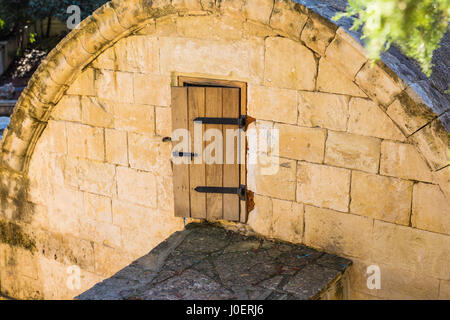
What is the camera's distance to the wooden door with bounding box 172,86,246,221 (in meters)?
5.62

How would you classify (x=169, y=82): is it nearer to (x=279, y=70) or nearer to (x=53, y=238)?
(x=279, y=70)

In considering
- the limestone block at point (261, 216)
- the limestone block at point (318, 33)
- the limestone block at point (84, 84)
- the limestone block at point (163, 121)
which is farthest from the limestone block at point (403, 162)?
the limestone block at point (84, 84)

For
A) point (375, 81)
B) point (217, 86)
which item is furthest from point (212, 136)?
point (375, 81)

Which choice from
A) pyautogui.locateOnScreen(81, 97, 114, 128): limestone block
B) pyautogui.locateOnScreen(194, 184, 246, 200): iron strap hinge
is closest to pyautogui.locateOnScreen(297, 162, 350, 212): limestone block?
pyautogui.locateOnScreen(194, 184, 246, 200): iron strap hinge

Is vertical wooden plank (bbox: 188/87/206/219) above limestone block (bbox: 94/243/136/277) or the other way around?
above

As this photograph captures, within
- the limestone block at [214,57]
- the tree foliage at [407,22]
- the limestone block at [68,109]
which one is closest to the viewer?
the tree foliage at [407,22]

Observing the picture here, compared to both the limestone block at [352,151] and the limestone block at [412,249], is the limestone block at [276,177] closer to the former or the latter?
the limestone block at [352,151]

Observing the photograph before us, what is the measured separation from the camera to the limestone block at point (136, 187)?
6375 millimetres

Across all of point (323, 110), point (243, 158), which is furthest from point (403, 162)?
point (243, 158)

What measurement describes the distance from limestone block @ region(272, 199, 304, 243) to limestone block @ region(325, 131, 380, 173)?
2.11 ft

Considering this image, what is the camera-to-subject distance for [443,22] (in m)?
3.23

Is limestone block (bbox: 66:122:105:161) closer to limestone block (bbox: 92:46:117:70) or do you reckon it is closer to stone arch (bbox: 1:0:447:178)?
stone arch (bbox: 1:0:447:178)

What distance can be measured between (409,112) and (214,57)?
2073mm

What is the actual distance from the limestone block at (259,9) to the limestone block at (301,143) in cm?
106
